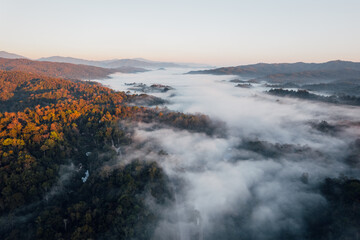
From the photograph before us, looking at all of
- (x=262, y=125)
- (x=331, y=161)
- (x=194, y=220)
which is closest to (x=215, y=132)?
(x=262, y=125)

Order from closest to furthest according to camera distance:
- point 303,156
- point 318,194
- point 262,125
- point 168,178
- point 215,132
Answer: point 318,194, point 168,178, point 303,156, point 215,132, point 262,125

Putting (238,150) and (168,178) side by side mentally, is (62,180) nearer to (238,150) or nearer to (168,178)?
(168,178)

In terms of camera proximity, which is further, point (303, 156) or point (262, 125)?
point (262, 125)

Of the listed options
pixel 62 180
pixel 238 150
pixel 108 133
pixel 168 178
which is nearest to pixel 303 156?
pixel 238 150

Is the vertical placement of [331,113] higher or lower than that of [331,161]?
higher

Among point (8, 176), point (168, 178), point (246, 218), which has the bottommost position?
point (246, 218)

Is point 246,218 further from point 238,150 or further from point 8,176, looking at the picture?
point 8,176

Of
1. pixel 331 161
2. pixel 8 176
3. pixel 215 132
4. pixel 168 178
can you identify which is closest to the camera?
pixel 8 176
